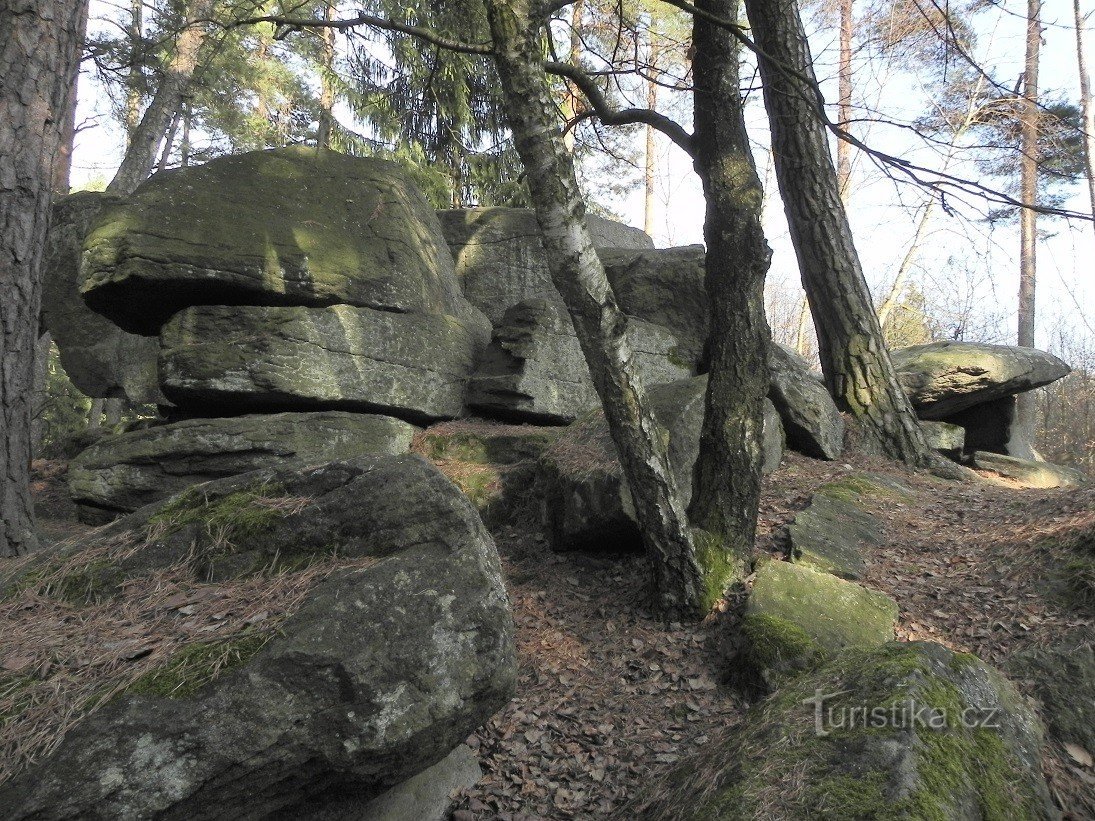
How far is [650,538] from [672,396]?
6.29 ft

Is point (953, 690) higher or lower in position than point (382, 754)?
higher

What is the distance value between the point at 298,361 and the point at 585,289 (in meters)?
3.33

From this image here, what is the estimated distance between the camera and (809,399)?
304 inches

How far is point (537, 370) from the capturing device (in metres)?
8.02

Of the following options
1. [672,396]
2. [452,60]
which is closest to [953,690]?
[672,396]

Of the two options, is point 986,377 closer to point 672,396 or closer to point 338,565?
point 672,396

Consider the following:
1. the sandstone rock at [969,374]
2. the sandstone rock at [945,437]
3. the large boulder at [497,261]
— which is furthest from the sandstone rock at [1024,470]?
the large boulder at [497,261]

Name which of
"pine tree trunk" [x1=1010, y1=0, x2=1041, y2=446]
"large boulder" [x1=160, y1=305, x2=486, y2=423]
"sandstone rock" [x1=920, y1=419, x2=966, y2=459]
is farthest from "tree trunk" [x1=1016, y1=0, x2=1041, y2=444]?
"large boulder" [x1=160, y1=305, x2=486, y2=423]

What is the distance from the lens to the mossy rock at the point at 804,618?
4.24m

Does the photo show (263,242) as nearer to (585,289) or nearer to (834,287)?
(585,289)

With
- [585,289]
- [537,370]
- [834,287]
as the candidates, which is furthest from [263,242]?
[834,287]

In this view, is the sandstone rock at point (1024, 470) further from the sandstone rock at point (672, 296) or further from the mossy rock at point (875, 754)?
the mossy rock at point (875, 754)

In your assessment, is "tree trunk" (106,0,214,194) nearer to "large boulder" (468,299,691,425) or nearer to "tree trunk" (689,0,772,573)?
"large boulder" (468,299,691,425)

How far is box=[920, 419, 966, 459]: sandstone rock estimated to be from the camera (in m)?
9.25
